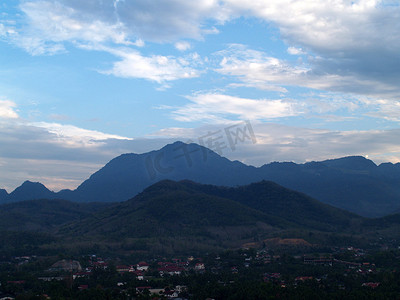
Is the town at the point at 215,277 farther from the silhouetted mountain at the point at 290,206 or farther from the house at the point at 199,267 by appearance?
the silhouetted mountain at the point at 290,206

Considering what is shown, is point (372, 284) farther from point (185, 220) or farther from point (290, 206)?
point (290, 206)

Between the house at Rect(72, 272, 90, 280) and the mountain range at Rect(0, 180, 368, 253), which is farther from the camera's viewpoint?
the mountain range at Rect(0, 180, 368, 253)

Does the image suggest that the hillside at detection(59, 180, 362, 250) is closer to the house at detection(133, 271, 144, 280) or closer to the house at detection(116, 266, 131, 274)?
the house at detection(116, 266, 131, 274)

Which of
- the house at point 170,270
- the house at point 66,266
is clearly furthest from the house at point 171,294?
the house at point 66,266

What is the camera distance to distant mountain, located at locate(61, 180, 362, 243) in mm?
142375

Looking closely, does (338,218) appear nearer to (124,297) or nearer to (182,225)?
(182,225)

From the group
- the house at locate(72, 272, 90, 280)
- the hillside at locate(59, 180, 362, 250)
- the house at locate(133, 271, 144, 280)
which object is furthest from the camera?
the hillside at locate(59, 180, 362, 250)

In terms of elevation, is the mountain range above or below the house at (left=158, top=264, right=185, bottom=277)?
above

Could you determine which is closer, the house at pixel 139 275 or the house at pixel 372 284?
the house at pixel 372 284

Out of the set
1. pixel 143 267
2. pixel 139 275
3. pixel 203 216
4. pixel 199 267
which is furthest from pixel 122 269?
pixel 203 216

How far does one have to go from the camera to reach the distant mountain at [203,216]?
142m

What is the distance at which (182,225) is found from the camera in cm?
14750

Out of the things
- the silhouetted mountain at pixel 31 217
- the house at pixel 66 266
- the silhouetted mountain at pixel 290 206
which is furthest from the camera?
the silhouetted mountain at pixel 31 217

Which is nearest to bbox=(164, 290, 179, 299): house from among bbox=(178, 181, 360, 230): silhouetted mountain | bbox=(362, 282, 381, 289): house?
bbox=(362, 282, 381, 289): house
